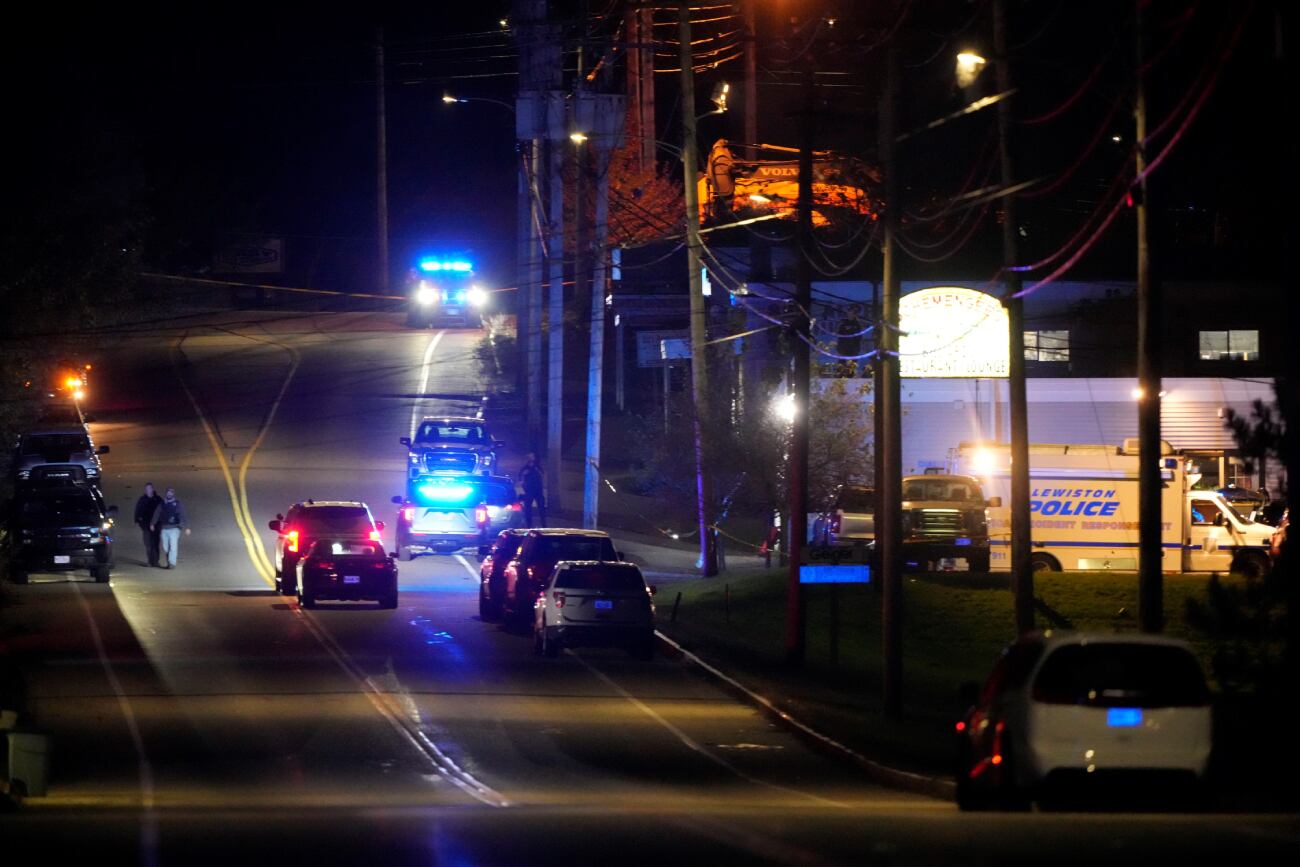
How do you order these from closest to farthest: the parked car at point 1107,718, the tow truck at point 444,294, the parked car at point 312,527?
1. the parked car at point 1107,718
2. the parked car at point 312,527
3. the tow truck at point 444,294

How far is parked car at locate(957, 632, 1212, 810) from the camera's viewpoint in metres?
13.0

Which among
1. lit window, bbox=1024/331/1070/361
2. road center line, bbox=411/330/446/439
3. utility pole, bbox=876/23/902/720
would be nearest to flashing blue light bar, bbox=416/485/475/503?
road center line, bbox=411/330/446/439

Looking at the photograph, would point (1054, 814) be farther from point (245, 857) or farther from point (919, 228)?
point (919, 228)

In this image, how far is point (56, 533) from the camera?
119ft

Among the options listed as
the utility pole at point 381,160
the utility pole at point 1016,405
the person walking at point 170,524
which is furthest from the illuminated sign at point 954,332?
the utility pole at point 381,160

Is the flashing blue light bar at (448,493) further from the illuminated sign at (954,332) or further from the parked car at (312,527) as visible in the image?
the illuminated sign at (954,332)

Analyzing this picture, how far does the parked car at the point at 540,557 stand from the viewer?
2994 centimetres

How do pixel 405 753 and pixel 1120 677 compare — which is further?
pixel 405 753

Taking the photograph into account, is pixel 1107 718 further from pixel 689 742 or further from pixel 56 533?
pixel 56 533

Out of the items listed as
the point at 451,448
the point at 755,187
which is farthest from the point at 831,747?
the point at 755,187

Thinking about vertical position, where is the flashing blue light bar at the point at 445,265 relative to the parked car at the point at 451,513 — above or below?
above

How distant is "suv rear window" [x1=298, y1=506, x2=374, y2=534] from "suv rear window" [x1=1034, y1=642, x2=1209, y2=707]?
22.9 metres

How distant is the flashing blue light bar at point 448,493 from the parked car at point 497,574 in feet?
27.9

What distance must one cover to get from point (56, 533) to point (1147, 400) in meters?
26.4
